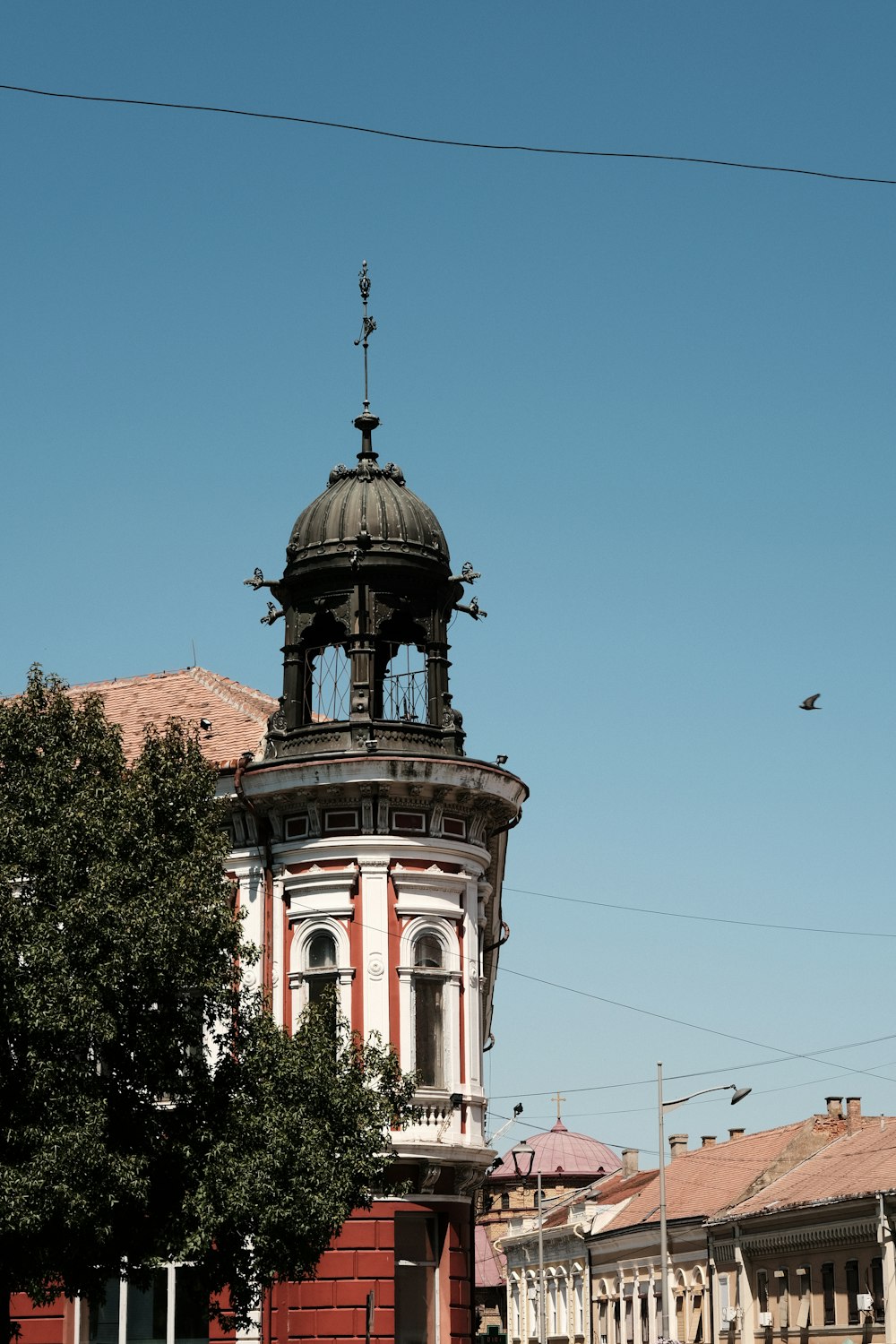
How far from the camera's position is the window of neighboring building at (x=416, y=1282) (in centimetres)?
3198

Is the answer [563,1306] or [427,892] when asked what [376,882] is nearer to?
[427,892]

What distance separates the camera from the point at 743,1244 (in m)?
68.4

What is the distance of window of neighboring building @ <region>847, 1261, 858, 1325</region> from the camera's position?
60.2 meters

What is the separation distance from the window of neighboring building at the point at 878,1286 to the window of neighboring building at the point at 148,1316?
105 feet

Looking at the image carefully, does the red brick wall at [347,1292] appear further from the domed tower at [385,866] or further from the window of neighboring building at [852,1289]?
the window of neighboring building at [852,1289]

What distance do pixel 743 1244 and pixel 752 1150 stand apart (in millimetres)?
8553

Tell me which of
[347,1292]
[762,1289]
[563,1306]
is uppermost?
[347,1292]

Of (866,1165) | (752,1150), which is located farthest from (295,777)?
(752,1150)

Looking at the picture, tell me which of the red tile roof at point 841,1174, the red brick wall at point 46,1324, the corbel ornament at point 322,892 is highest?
the corbel ornament at point 322,892

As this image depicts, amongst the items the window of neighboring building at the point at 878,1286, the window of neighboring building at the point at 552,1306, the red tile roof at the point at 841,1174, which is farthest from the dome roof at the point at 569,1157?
the window of neighboring building at the point at 878,1286

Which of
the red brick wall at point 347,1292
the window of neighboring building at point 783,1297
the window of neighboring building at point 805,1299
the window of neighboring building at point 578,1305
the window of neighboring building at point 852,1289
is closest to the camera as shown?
the red brick wall at point 347,1292

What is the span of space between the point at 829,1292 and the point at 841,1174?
4.26 m

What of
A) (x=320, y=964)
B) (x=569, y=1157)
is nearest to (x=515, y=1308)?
(x=569, y=1157)

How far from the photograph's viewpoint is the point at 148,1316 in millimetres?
32656
